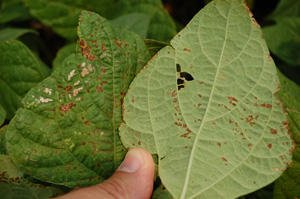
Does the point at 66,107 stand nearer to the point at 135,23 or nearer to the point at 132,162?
the point at 132,162

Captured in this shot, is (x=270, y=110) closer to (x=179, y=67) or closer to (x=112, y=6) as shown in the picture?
(x=179, y=67)

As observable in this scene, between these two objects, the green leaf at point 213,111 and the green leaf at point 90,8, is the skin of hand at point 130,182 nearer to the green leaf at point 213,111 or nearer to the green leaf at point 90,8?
the green leaf at point 213,111

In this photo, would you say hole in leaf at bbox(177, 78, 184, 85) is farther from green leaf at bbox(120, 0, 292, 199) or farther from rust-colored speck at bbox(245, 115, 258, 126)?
rust-colored speck at bbox(245, 115, 258, 126)

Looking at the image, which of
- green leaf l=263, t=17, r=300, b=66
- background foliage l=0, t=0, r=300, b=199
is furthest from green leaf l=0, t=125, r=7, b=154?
green leaf l=263, t=17, r=300, b=66

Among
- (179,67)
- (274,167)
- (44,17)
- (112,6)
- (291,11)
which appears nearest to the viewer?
(274,167)

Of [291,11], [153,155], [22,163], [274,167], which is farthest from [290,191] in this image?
[291,11]
